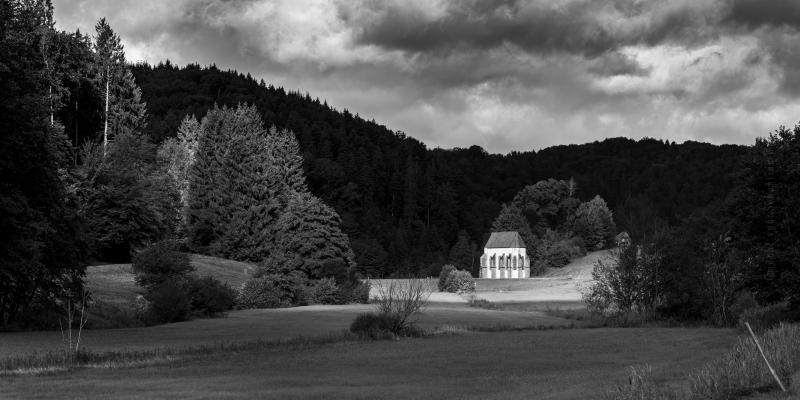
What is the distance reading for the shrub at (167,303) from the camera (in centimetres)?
4725

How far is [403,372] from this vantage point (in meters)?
25.3

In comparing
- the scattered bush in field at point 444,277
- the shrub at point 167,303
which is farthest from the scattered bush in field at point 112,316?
the scattered bush in field at point 444,277

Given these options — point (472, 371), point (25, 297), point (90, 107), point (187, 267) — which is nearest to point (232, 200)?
point (90, 107)

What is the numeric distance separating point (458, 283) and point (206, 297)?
47.2 metres

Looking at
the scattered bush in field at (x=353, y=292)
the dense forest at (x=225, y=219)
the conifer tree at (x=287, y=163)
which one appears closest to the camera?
the dense forest at (x=225, y=219)

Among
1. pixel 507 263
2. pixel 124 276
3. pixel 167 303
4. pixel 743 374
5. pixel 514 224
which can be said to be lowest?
pixel 743 374

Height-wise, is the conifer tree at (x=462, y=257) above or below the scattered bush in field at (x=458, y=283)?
above

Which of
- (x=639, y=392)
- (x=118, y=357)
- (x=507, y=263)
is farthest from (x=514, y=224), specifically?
(x=639, y=392)

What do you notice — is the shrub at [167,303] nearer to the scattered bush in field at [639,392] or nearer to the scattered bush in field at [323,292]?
the scattered bush in field at [323,292]

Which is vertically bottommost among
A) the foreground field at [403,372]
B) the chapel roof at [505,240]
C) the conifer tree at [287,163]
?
the foreground field at [403,372]

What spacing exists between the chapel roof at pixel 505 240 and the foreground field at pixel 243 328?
76.3 metres

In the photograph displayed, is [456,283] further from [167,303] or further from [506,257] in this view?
[167,303]

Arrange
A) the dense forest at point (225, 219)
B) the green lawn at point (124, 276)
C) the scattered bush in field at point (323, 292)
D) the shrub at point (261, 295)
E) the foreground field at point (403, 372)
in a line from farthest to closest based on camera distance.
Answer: the scattered bush in field at point (323, 292)
the shrub at point (261, 295)
the green lawn at point (124, 276)
the dense forest at point (225, 219)
the foreground field at point (403, 372)

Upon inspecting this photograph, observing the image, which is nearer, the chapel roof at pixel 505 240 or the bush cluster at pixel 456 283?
the bush cluster at pixel 456 283
